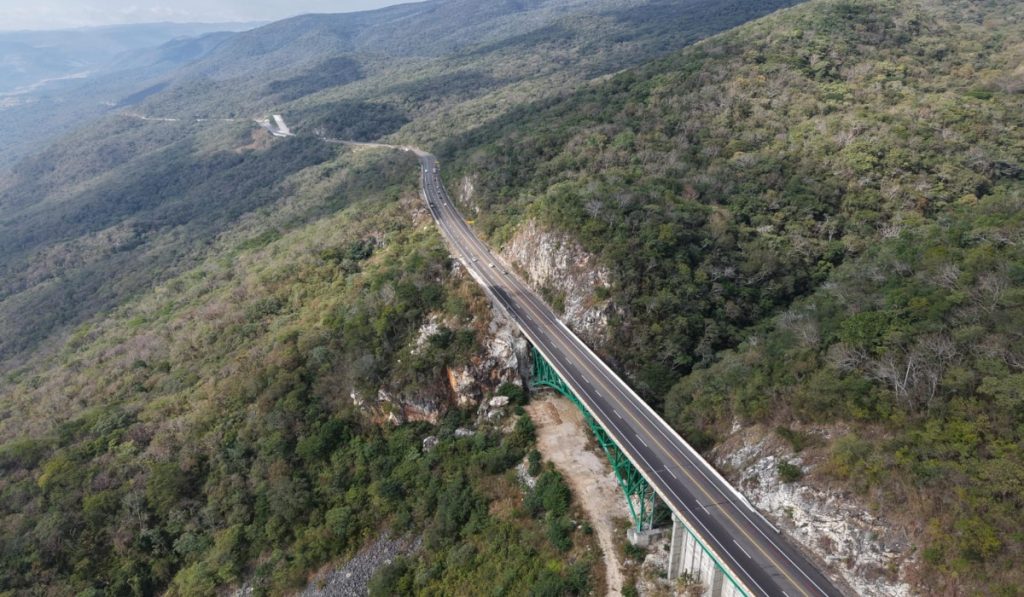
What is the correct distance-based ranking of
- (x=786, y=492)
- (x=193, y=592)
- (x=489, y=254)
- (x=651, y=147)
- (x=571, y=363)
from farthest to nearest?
(x=651, y=147)
(x=489, y=254)
(x=571, y=363)
(x=193, y=592)
(x=786, y=492)

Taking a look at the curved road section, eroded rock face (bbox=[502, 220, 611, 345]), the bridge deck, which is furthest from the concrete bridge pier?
eroded rock face (bbox=[502, 220, 611, 345])

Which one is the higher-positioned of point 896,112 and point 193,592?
point 896,112

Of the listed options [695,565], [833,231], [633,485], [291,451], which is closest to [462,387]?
[291,451]

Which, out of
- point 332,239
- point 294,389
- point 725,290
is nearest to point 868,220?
point 725,290

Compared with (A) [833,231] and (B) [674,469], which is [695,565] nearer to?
(B) [674,469]

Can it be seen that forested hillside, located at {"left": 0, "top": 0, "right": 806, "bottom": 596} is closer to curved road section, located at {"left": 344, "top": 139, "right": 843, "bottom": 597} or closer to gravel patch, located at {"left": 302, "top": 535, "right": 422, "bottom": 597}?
gravel patch, located at {"left": 302, "top": 535, "right": 422, "bottom": 597}

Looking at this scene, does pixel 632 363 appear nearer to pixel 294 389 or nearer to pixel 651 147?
pixel 294 389

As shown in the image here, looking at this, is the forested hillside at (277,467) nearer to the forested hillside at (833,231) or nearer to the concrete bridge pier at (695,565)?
the concrete bridge pier at (695,565)

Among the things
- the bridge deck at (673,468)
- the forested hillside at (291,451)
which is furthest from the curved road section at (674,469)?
the forested hillside at (291,451)
